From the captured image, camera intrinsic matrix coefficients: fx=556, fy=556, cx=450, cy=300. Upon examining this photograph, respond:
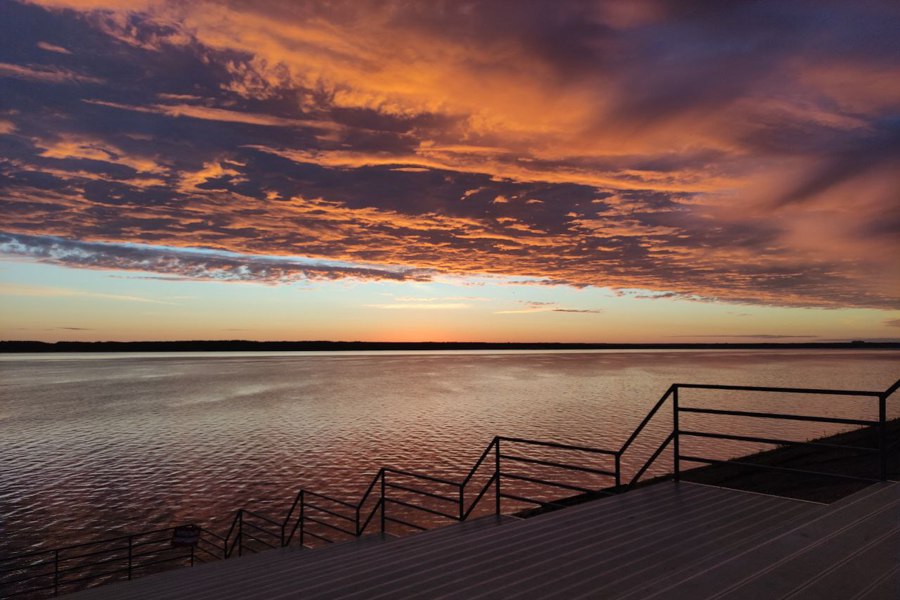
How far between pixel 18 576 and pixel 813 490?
2229cm

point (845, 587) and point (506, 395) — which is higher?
point (845, 587)

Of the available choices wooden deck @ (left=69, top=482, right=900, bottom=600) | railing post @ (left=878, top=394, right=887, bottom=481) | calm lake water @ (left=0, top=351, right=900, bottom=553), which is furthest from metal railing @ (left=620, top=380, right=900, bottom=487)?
calm lake water @ (left=0, top=351, right=900, bottom=553)

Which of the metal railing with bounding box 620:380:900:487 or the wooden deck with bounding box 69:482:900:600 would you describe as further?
the metal railing with bounding box 620:380:900:487

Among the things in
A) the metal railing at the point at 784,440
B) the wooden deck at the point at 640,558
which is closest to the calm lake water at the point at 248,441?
the wooden deck at the point at 640,558

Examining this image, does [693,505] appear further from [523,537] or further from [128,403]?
[128,403]

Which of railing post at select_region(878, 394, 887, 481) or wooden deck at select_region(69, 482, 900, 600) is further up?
railing post at select_region(878, 394, 887, 481)

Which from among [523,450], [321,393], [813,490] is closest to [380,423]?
[523,450]

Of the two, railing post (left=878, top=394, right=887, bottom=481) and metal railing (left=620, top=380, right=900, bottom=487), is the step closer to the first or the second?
metal railing (left=620, top=380, right=900, bottom=487)

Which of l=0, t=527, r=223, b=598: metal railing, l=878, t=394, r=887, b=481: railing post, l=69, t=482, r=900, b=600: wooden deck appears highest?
l=878, t=394, r=887, b=481: railing post

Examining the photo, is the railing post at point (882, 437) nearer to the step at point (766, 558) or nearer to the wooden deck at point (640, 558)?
the wooden deck at point (640, 558)

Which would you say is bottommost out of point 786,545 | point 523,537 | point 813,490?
point 813,490

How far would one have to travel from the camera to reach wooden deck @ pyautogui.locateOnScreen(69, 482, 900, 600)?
3.38 m

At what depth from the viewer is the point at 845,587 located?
3129mm

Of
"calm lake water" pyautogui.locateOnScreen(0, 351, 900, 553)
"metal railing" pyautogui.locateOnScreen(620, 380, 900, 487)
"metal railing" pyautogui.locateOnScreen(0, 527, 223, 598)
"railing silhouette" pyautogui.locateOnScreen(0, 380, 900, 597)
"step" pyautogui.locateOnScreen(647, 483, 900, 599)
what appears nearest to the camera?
"step" pyautogui.locateOnScreen(647, 483, 900, 599)
